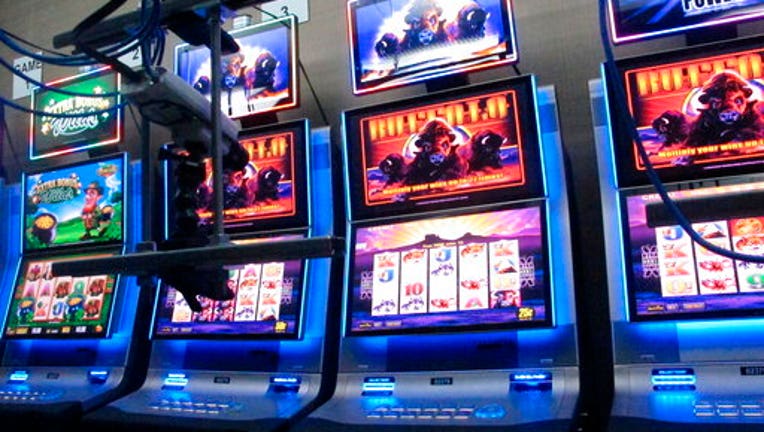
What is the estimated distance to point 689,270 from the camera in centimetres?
232

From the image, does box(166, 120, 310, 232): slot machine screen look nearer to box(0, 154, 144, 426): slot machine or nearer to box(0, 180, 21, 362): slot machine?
box(0, 154, 144, 426): slot machine

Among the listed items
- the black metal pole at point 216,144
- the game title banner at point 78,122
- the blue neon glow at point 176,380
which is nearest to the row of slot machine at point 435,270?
the blue neon glow at point 176,380

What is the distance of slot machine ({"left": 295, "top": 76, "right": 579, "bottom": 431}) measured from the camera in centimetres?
241

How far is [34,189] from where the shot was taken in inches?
156

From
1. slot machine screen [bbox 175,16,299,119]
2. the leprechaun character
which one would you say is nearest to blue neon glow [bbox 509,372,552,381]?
slot machine screen [bbox 175,16,299,119]

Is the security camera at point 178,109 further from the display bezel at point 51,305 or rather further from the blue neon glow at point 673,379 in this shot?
the display bezel at point 51,305

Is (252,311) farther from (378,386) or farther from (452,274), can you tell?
(452,274)

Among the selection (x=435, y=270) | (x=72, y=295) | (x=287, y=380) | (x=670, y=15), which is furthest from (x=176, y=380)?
(x=670, y=15)

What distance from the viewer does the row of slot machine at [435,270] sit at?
2.24 meters

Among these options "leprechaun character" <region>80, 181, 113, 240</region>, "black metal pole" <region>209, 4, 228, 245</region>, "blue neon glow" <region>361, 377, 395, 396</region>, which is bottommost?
"blue neon glow" <region>361, 377, 395, 396</region>

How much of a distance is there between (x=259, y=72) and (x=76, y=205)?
4.53 feet

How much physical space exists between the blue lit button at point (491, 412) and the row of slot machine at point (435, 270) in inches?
1.0

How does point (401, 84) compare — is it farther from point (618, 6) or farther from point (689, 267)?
point (689, 267)

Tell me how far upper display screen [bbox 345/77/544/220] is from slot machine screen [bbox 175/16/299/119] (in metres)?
0.50
